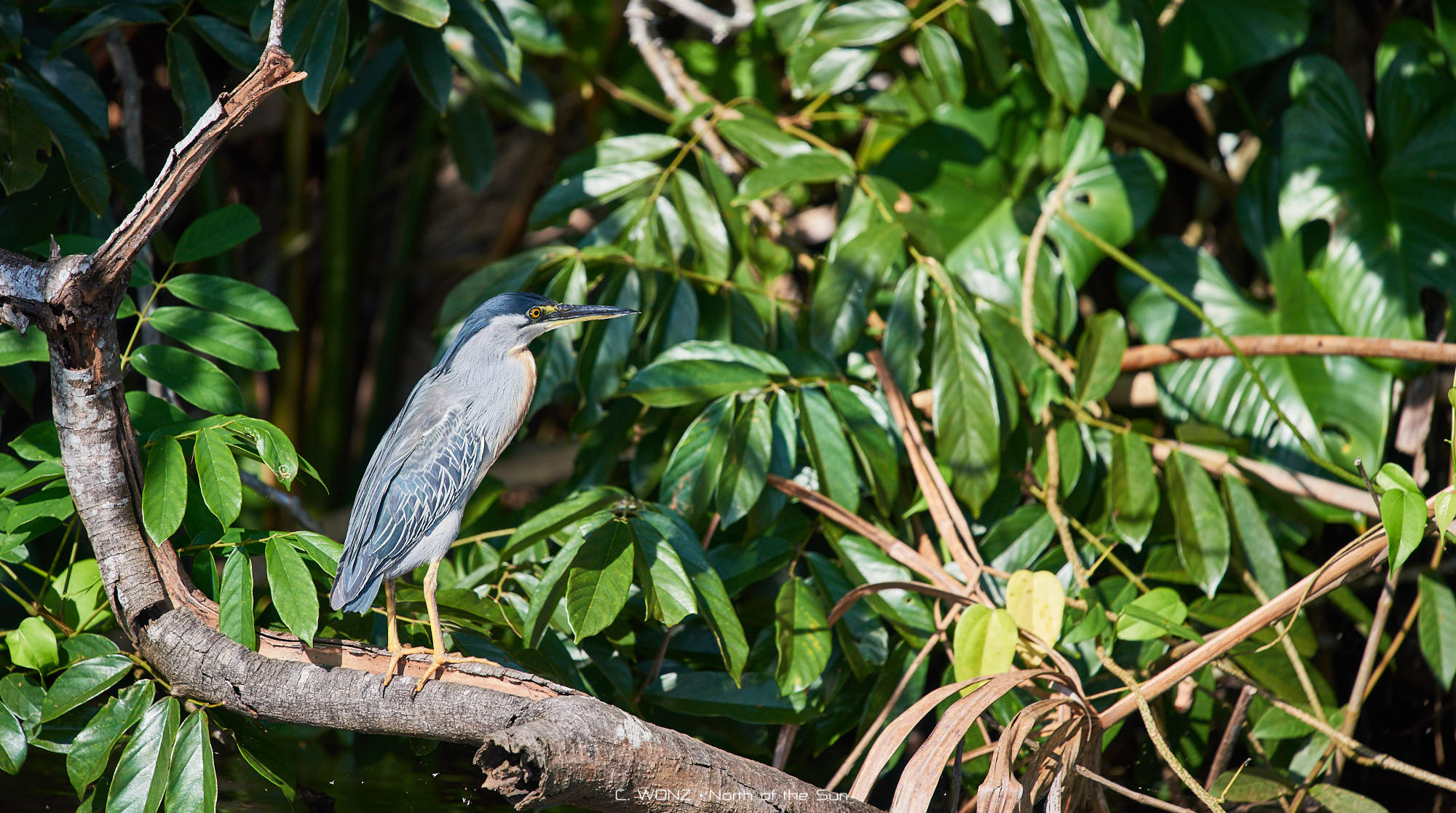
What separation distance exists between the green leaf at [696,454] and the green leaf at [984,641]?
50 cm

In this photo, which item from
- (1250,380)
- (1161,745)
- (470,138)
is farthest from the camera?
(470,138)

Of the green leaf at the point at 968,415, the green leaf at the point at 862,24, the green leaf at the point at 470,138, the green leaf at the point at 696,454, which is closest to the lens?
the green leaf at the point at 696,454

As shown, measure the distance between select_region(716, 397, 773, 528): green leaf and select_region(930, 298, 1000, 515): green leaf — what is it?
35cm

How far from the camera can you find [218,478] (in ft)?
4.54

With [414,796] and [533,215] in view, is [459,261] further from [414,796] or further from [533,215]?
[414,796]

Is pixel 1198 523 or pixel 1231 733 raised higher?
pixel 1198 523

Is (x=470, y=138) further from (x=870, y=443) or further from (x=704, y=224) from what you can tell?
(x=870, y=443)

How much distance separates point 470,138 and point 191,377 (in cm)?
121

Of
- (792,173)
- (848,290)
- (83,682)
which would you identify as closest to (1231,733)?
(848,290)

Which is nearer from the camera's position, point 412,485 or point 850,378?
point 412,485

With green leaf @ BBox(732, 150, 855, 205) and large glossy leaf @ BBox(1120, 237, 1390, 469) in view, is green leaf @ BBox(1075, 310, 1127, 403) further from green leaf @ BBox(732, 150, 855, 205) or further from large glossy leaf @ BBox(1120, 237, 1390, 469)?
green leaf @ BBox(732, 150, 855, 205)

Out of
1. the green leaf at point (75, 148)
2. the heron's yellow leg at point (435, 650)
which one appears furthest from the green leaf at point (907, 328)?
the green leaf at point (75, 148)

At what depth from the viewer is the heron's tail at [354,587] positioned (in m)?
1.48

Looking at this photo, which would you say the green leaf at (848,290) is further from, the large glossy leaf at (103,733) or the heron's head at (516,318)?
the large glossy leaf at (103,733)
